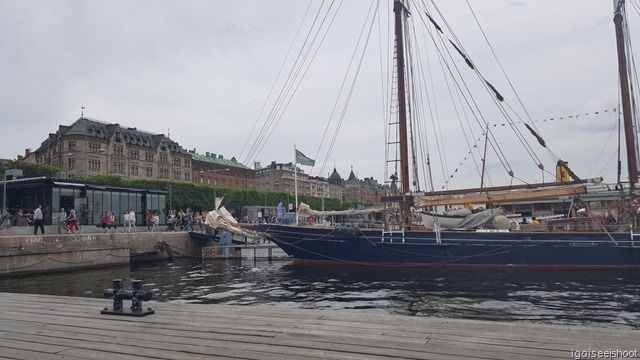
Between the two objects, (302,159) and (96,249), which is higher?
(302,159)

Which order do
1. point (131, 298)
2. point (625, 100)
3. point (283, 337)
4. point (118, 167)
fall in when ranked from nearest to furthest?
point (283, 337), point (131, 298), point (625, 100), point (118, 167)

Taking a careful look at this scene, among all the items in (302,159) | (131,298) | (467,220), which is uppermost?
(302,159)

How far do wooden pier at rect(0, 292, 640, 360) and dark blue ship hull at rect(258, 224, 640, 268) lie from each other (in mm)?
19904

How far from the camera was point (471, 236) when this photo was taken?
25.9m

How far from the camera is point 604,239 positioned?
982 inches

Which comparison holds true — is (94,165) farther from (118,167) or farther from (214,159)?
(214,159)

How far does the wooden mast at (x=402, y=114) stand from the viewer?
28734 mm

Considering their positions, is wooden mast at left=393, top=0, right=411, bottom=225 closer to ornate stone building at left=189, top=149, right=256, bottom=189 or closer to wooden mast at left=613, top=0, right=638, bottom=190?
wooden mast at left=613, top=0, right=638, bottom=190

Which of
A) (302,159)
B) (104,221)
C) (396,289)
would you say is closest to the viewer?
(396,289)

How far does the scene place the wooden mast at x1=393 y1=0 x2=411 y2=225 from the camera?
28734 mm

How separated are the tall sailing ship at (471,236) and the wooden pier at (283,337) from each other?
1999cm

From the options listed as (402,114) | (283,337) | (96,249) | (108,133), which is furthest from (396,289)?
(108,133)

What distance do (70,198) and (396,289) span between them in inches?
1100

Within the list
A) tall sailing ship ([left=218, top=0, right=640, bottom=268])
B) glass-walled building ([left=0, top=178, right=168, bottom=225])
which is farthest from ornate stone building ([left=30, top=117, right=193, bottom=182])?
tall sailing ship ([left=218, top=0, right=640, bottom=268])
